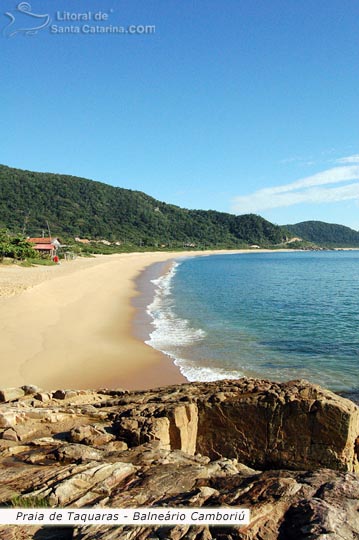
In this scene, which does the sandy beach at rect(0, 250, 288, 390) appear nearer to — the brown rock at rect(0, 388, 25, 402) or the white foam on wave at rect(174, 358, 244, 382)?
the white foam on wave at rect(174, 358, 244, 382)

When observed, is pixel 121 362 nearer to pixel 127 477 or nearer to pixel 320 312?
pixel 127 477

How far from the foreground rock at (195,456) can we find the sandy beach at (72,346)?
3785mm

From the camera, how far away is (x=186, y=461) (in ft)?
17.5

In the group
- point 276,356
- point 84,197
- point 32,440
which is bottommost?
point 276,356

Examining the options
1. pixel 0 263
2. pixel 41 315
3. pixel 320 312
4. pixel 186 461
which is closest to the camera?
pixel 186 461

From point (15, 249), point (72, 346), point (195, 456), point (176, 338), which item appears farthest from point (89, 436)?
point (15, 249)

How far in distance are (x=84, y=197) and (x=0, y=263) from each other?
407 ft

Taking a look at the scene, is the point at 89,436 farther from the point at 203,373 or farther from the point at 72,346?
the point at 72,346

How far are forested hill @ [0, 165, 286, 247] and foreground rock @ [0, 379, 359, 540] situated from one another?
374ft

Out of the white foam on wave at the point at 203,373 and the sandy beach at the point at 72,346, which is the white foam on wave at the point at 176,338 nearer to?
the white foam on wave at the point at 203,373

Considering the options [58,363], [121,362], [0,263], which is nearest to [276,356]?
[121,362]

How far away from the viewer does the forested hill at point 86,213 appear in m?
131

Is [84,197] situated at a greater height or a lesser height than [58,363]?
greater

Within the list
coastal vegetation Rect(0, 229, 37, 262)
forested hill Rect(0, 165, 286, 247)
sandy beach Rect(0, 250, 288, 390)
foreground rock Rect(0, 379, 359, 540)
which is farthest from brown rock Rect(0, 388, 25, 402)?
forested hill Rect(0, 165, 286, 247)
